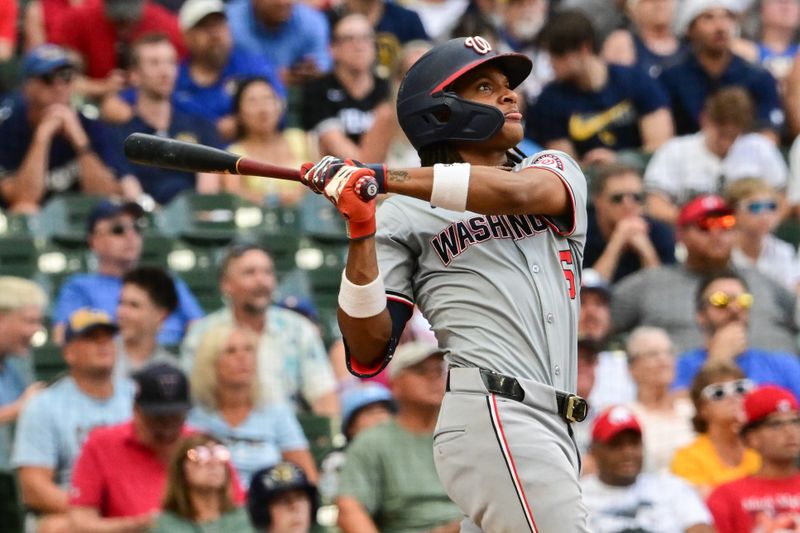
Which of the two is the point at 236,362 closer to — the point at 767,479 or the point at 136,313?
the point at 136,313

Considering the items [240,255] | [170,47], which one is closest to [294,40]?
[170,47]

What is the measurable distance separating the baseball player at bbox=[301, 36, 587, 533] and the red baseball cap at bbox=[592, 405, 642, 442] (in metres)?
2.25

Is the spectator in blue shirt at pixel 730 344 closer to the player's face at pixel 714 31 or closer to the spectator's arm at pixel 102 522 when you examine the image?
the player's face at pixel 714 31

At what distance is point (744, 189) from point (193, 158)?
5266 millimetres

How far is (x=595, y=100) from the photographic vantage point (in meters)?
9.77

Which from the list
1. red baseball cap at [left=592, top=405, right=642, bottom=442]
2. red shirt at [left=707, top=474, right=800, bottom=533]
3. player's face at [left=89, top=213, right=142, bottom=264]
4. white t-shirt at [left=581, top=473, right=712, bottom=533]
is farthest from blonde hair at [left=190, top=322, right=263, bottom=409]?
red shirt at [left=707, top=474, right=800, bottom=533]

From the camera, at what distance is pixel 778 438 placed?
21.7ft

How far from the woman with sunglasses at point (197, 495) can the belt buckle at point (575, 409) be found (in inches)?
91.3

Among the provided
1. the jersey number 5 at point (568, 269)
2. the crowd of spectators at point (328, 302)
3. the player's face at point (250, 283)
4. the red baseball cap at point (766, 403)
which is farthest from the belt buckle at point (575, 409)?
the player's face at point (250, 283)

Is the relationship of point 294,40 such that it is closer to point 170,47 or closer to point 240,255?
point 170,47

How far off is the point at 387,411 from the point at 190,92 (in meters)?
3.25

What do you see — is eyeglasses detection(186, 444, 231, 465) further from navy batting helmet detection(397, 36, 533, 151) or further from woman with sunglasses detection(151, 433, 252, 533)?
navy batting helmet detection(397, 36, 533, 151)

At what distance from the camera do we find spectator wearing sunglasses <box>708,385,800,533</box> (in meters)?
6.50

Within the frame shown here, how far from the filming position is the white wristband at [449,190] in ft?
13.1
